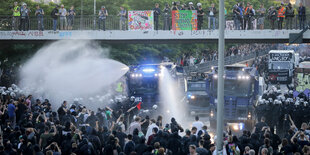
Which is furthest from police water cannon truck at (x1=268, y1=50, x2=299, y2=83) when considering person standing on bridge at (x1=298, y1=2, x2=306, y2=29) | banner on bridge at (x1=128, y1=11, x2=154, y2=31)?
banner on bridge at (x1=128, y1=11, x2=154, y2=31)

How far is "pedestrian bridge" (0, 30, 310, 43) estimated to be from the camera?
31.6m

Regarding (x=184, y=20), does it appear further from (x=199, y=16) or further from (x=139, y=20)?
(x=139, y=20)

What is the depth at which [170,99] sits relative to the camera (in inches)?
1206

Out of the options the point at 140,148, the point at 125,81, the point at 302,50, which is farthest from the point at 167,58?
the point at 302,50

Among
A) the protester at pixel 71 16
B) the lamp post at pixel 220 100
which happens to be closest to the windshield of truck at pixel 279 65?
the protester at pixel 71 16

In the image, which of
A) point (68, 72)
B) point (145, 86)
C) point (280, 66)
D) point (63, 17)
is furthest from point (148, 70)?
point (280, 66)

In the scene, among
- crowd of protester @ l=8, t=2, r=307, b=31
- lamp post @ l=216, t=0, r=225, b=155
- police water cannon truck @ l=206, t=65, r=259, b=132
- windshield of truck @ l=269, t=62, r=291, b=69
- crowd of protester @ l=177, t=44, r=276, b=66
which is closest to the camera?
lamp post @ l=216, t=0, r=225, b=155

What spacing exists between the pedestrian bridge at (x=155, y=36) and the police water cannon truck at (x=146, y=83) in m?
3.75

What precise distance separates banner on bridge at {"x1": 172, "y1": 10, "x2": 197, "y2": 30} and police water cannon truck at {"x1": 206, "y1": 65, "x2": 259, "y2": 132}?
603cm

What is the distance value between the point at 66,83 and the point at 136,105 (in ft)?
27.4

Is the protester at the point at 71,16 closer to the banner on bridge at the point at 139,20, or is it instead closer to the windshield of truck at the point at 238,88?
the banner on bridge at the point at 139,20

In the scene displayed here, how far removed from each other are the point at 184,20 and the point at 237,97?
8061 mm

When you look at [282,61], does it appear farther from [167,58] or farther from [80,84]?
[80,84]

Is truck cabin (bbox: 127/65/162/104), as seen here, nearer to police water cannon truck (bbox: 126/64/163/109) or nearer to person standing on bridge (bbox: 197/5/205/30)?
police water cannon truck (bbox: 126/64/163/109)
